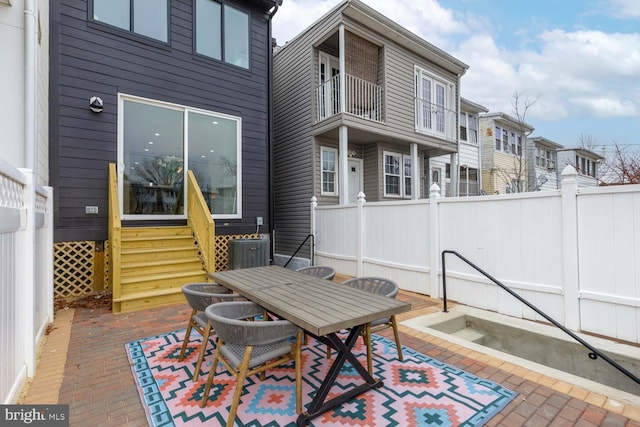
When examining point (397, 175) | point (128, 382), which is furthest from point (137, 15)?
point (397, 175)

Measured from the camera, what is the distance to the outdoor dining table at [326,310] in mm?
2020

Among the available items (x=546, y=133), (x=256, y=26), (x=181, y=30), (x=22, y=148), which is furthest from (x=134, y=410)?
(x=546, y=133)

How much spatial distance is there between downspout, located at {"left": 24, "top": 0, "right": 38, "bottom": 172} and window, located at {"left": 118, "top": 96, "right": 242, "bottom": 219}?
6.40 feet

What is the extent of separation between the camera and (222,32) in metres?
7.02

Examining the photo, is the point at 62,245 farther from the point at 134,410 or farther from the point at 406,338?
the point at 406,338

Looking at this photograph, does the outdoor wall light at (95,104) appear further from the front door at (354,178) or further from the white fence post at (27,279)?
the front door at (354,178)

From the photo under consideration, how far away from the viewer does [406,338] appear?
3.44m

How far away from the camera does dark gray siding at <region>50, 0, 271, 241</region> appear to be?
5156mm

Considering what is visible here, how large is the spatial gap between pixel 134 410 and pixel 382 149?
8.62 meters

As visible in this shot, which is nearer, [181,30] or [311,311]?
[311,311]

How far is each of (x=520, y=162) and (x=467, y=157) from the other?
201 centimetres

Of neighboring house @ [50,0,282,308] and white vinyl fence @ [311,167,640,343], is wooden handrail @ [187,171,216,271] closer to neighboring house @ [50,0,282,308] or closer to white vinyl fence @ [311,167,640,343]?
neighboring house @ [50,0,282,308]

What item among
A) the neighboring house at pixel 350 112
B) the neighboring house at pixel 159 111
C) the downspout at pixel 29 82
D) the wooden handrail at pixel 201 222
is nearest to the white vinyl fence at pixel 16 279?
the downspout at pixel 29 82

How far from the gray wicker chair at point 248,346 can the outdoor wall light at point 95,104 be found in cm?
511
